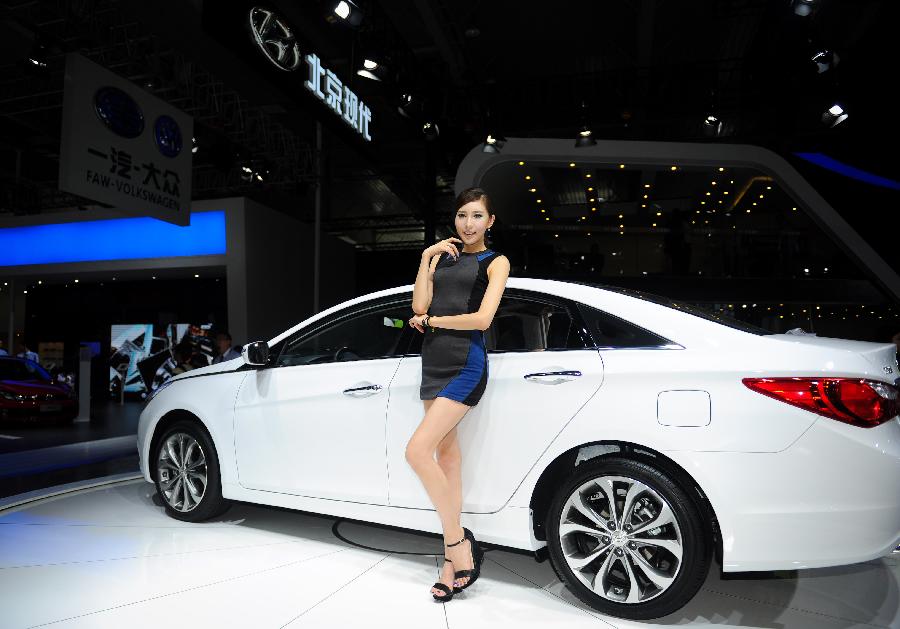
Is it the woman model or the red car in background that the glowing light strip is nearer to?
the woman model

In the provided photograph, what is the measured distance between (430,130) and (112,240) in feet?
24.5

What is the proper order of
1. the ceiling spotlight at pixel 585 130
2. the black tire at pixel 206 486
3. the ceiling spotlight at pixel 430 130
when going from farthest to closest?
the ceiling spotlight at pixel 585 130, the ceiling spotlight at pixel 430 130, the black tire at pixel 206 486

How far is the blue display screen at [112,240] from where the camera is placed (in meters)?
11.9

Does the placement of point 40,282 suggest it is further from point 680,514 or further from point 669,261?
point 680,514

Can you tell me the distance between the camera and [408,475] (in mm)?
2766

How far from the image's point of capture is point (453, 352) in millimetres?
2512

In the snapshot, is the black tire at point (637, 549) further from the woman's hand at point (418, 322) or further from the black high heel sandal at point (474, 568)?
the woman's hand at point (418, 322)

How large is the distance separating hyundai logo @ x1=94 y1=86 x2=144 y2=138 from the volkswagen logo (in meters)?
2.55

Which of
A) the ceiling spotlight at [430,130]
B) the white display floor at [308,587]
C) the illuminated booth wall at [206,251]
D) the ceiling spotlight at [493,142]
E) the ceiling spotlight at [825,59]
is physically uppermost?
the ceiling spotlight at [825,59]

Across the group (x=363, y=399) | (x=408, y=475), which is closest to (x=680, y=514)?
(x=408, y=475)

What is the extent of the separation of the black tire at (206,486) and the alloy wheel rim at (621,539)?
6.69 feet

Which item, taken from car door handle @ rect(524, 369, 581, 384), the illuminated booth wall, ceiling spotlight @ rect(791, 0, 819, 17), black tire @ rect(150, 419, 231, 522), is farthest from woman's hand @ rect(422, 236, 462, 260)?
the illuminated booth wall

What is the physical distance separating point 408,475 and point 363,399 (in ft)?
1.34

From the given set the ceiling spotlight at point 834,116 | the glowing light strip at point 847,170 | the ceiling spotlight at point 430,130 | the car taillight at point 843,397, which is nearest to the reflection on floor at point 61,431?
the ceiling spotlight at point 430,130
